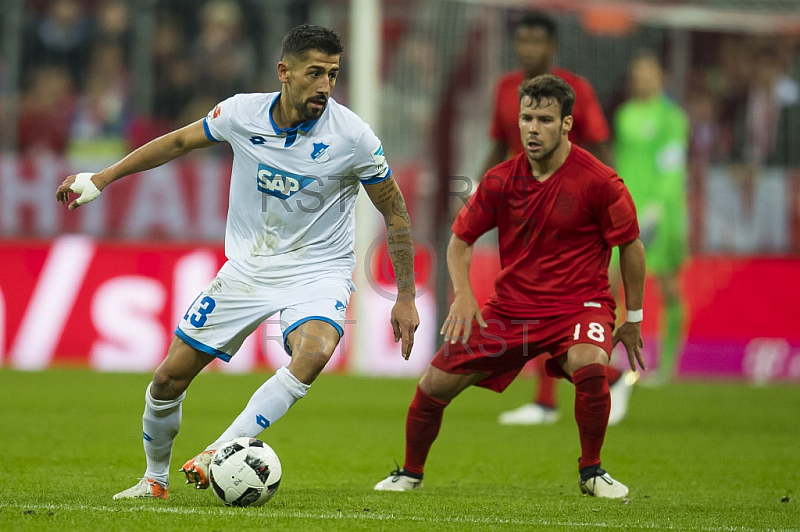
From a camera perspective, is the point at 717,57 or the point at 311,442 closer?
the point at 311,442

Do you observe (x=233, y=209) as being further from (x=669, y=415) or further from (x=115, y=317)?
(x=115, y=317)

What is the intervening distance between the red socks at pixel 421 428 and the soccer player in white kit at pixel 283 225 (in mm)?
650

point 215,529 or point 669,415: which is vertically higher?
point 215,529

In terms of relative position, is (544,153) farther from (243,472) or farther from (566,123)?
(243,472)

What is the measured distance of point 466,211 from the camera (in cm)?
613

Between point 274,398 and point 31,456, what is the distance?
2.22 m

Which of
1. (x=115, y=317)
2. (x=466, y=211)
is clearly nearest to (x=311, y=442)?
(x=466, y=211)

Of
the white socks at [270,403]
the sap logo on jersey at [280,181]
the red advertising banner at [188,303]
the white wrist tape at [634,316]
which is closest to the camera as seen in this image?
the white socks at [270,403]

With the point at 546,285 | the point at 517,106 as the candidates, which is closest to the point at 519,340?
the point at 546,285

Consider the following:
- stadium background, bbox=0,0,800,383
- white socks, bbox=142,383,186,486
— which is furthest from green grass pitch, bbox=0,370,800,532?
stadium background, bbox=0,0,800,383

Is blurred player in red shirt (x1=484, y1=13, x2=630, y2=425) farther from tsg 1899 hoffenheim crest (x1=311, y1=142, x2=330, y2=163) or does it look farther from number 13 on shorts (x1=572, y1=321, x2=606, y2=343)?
tsg 1899 hoffenheim crest (x1=311, y1=142, x2=330, y2=163)

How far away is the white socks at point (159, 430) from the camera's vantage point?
5.38 meters

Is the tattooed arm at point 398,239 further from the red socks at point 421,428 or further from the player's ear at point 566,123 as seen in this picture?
the player's ear at point 566,123

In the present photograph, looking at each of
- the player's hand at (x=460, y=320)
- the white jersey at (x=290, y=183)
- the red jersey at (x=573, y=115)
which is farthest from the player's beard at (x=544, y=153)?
the red jersey at (x=573, y=115)
